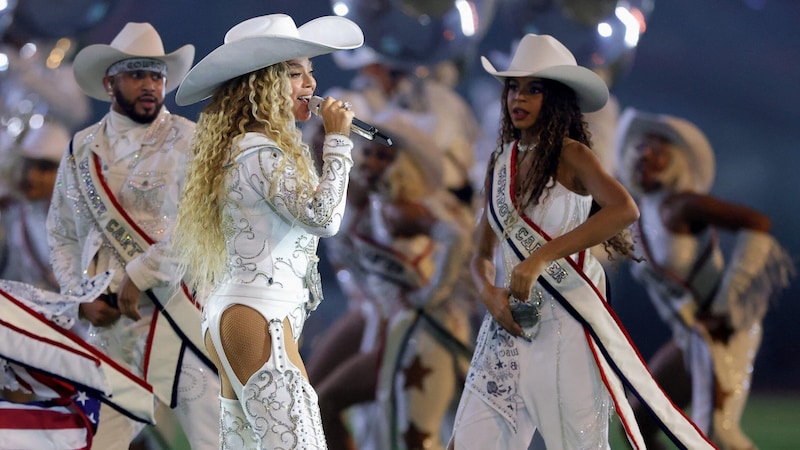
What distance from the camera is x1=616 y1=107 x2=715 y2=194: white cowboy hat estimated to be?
20.2 feet

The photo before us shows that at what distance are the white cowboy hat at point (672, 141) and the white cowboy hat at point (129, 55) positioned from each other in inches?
94.8

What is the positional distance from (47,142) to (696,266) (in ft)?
12.0

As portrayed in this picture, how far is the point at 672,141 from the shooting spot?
20.2 ft

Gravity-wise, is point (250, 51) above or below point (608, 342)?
above

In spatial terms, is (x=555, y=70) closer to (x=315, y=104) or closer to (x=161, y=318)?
(x=315, y=104)

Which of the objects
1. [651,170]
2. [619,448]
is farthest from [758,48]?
[619,448]

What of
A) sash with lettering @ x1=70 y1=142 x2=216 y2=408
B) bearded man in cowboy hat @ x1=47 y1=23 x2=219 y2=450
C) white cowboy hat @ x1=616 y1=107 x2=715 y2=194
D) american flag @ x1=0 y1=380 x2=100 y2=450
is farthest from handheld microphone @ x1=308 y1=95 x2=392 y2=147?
white cowboy hat @ x1=616 y1=107 x2=715 y2=194

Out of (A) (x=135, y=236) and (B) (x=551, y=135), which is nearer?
(B) (x=551, y=135)

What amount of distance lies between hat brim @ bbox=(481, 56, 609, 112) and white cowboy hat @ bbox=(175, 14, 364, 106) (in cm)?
73

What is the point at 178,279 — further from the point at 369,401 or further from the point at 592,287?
the point at 369,401

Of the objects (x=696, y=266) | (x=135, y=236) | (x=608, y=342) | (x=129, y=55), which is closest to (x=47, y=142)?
(x=129, y=55)

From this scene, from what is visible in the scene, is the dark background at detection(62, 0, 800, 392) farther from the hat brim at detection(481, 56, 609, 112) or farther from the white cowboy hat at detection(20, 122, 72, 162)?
the hat brim at detection(481, 56, 609, 112)

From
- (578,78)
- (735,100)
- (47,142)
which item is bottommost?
(47,142)

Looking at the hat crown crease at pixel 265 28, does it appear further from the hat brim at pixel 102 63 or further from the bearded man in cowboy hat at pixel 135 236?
the hat brim at pixel 102 63
